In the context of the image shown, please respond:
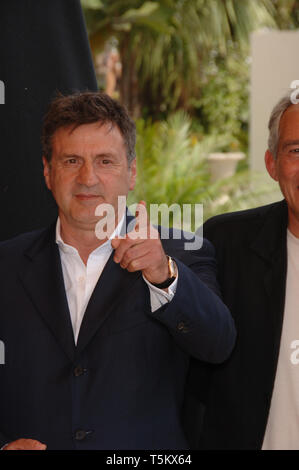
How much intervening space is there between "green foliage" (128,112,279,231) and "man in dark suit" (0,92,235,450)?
3127 millimetres

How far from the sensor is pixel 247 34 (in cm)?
1180

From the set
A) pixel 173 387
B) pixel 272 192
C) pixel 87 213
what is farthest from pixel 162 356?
pixel 272 192

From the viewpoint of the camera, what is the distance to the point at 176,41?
1200 centimetres

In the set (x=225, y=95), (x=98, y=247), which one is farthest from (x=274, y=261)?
(x=225, y=95)

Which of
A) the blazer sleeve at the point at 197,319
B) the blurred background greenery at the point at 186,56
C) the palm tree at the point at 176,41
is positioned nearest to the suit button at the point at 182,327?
the blazer sleeve at the point at 197,319

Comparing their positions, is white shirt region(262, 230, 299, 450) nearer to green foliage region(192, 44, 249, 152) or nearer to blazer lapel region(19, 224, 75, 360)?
blazer lapel region(19, 224, 75, 360)

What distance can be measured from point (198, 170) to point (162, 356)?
12.9ft

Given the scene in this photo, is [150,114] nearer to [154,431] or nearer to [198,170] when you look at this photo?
[198,170]

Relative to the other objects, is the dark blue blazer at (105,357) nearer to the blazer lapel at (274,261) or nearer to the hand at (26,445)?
the hand at (26,445)

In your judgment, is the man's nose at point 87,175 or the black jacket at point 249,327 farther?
the black jacket at point 249,327

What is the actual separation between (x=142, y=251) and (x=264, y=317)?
0.59 meters

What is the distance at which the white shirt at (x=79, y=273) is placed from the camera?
159 cm

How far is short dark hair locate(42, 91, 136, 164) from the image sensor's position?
1.56m

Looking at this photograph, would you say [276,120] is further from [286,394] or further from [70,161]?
[286,394]
